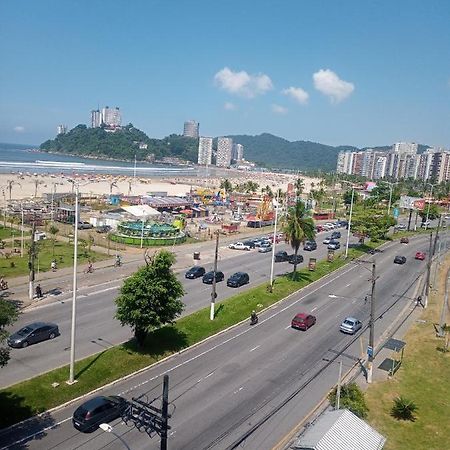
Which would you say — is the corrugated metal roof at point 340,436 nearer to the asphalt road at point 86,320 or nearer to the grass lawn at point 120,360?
the grass lawn at point 120,360

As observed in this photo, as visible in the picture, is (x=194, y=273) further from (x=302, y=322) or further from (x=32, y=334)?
(x=32, y=334)

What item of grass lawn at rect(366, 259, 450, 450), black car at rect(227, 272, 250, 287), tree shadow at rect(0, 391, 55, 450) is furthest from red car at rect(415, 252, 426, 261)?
tree shadow at rect(0, 391, 55, 450)

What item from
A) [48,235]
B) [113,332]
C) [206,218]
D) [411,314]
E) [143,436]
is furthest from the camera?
[206,218]

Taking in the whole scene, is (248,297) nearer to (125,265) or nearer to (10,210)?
(125,265)

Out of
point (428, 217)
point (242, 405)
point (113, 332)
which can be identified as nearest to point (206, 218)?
point (428, 217)

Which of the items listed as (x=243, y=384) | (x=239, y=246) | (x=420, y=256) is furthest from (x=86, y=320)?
(x=420, y=256)

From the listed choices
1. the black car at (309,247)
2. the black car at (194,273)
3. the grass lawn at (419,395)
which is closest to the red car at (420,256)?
the black car at (309,247)
